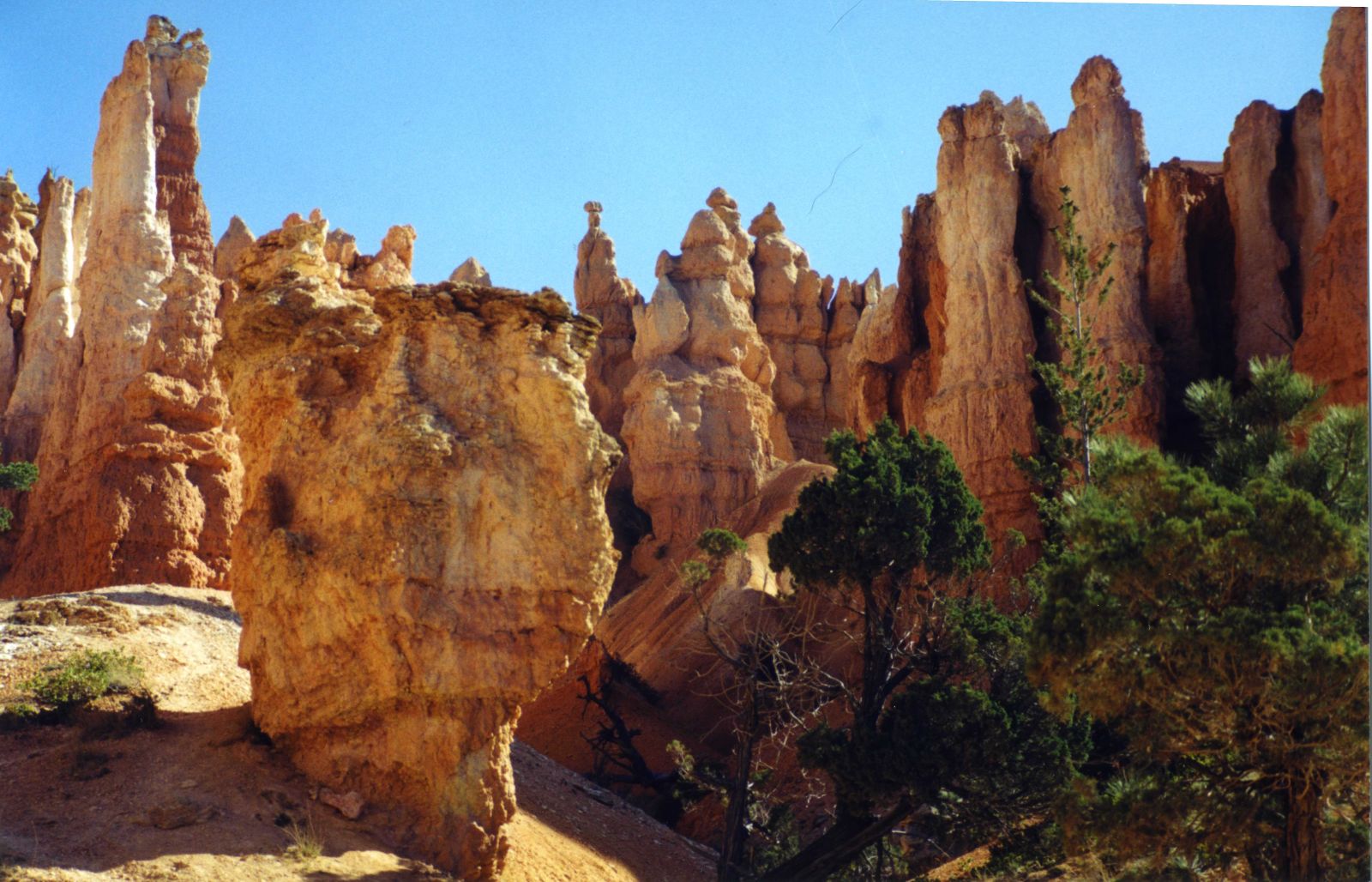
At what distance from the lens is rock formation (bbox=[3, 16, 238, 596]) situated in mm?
23797

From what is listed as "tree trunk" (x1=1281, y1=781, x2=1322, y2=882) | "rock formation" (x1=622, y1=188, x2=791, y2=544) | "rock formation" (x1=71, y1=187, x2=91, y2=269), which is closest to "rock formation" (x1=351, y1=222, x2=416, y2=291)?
"rock formation" (x1=71, y1=187, x2=91, y2=269)

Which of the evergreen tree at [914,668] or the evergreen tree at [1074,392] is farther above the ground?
the evergreen tree at [1074,392]

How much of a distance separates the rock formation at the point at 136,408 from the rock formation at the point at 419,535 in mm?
7583

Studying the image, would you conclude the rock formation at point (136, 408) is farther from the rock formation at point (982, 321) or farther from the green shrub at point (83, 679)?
the rock formation at point (982, 321)

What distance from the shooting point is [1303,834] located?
1349 cm

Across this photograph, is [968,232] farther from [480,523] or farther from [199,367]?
[480,523]

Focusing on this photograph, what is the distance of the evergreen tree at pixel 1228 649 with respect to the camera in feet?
41.7

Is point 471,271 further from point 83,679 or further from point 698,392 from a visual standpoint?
point 83,679

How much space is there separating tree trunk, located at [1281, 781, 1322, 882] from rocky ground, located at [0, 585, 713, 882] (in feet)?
22.9

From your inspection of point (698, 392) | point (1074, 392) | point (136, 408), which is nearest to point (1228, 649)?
point (1074, 392)

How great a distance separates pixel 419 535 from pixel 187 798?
10.7ft

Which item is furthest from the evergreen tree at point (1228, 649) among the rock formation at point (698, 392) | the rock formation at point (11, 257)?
the rock formation at point (11, 257)

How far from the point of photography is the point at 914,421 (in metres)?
33.9

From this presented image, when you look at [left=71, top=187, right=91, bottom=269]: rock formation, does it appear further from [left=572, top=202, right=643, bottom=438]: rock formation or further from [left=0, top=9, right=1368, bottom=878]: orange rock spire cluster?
[left=572, top=202, right=643, bottom=438]: rock formation
